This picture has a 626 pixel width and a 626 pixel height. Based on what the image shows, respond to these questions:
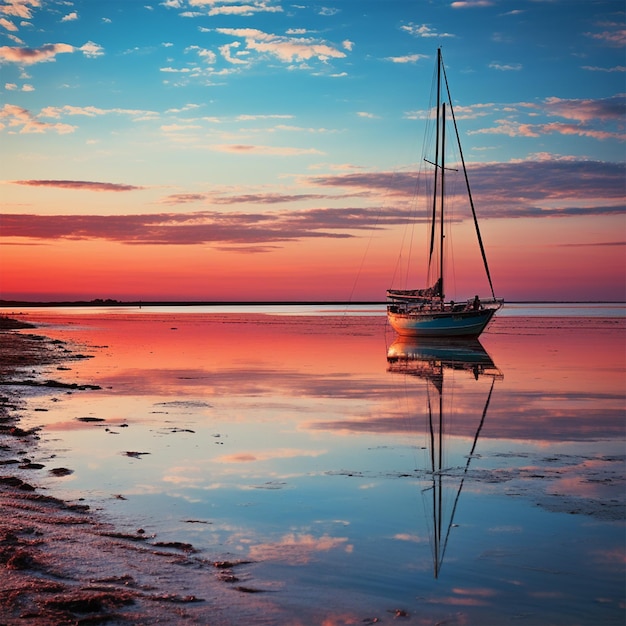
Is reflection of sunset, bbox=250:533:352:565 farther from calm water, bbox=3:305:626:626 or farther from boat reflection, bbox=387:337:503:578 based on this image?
boat reflection, bbox=387:337:503:578

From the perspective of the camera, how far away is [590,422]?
1795 centimetres

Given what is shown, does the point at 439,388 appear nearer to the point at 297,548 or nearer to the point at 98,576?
Answer: the point at 297,548

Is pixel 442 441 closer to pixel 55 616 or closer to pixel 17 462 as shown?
pixel 17 462

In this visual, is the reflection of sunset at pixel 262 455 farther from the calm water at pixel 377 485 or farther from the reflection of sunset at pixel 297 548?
the reflection of sunset at pixel 297 548

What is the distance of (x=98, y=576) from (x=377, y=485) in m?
5.37

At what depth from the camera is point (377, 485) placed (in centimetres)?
1171

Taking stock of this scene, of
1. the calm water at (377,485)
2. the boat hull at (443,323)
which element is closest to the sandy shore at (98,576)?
the calm water at (377,485)

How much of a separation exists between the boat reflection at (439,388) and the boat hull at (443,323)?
73cm

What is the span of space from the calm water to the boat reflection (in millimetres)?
63

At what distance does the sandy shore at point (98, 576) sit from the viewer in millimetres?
6625

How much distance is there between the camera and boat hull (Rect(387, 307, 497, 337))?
52.3 meters

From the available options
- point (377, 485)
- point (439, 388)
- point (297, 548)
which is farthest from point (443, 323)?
point (297, 548)

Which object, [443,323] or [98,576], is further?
[443,323]

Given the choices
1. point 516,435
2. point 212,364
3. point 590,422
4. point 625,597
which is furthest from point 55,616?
point 212,364
